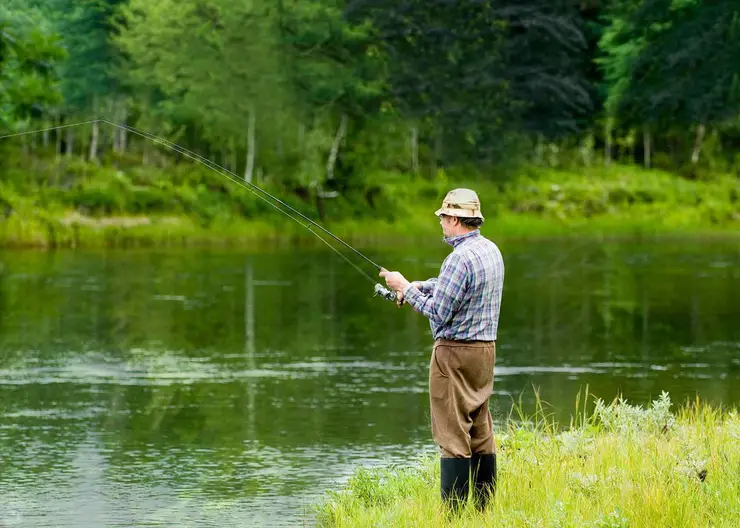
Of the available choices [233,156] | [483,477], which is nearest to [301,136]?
[233,156]

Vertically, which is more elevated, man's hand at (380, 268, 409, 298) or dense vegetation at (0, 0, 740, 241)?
dense vegetation at (0, 0, 740, 241)

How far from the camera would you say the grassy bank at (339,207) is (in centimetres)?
4594

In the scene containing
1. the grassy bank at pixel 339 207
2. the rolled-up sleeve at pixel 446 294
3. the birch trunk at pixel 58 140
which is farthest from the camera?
the birch trunk at pixel 58 140

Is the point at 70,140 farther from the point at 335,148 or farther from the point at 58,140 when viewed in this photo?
the point at 335,148

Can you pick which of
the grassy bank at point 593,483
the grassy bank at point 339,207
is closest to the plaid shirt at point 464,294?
the grassy bank at point 593,483

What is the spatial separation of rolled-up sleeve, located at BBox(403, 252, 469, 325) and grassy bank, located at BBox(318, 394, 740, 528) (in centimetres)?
107

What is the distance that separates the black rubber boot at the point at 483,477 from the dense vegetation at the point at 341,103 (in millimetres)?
40473

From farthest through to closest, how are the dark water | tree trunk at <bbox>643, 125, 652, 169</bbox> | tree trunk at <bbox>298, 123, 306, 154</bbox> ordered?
tree trunk at <bbox>643, 125, 652, 169</bbox>
tree trunk at <bbox>298, 123, 306, 154</bbox>
the dark water

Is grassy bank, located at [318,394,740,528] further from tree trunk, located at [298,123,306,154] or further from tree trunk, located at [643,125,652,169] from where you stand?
tree trunk, located at [643,125,652,169]

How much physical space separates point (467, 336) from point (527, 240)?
138 ft

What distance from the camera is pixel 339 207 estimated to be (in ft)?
172

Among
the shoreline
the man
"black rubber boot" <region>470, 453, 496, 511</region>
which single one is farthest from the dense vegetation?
the man

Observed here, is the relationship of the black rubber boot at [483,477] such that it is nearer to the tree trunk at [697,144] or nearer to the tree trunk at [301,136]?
the tree trunk at [301,136]

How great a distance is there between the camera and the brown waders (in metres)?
8.04
